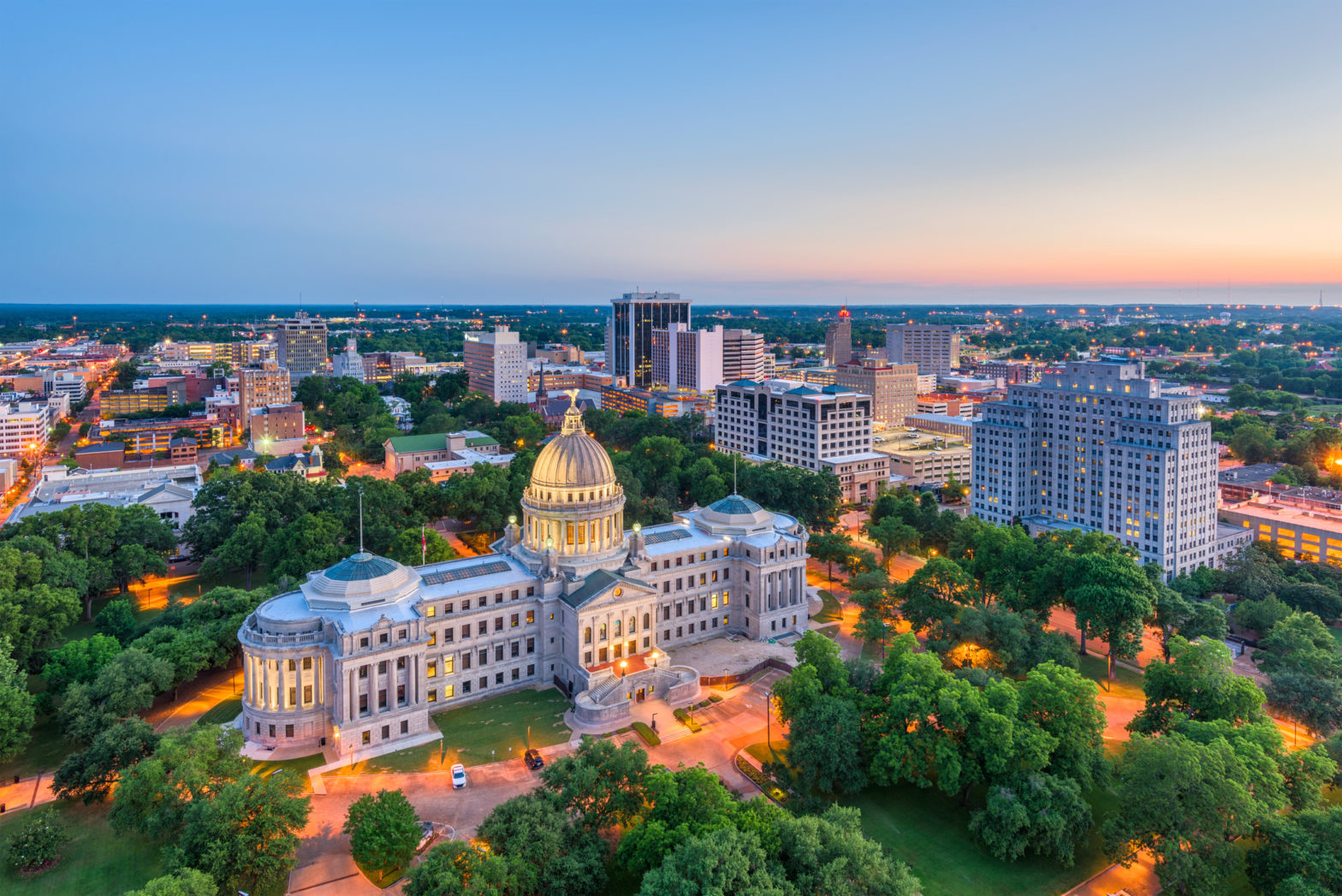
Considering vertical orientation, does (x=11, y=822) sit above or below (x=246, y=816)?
below

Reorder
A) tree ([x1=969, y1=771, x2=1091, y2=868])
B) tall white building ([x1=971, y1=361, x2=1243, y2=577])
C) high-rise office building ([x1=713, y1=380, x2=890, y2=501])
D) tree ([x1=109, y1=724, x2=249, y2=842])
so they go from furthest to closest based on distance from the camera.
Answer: high-rise office building ([x1=713, y1=380, x2=890, y2=501]) → tall white building ([x1=971, y1=361, x2=1243, y2=577]) → tree ([x1=969, y1=771, x2=1091, y2=868]) → tree ([x1=109, y1=724, x2=249, y2=842])

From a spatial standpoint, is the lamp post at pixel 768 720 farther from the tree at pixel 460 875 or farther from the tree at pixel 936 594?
the tree at pixel 460 875

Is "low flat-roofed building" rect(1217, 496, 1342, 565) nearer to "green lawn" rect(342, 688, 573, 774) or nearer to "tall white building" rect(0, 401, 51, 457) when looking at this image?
"green lawn" rect(342, 688, 573, 774)

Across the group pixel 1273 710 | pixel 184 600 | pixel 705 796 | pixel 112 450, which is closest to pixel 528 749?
pixel 705 796

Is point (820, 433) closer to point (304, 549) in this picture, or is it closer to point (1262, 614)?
point (1262, 614)

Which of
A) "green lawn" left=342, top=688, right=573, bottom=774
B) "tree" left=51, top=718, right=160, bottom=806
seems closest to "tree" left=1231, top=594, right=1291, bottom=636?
"green lawn" left=342, top=688, right=573, bottom=774

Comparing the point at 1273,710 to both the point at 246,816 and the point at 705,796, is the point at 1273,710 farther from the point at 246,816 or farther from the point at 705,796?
the point at 246,816
